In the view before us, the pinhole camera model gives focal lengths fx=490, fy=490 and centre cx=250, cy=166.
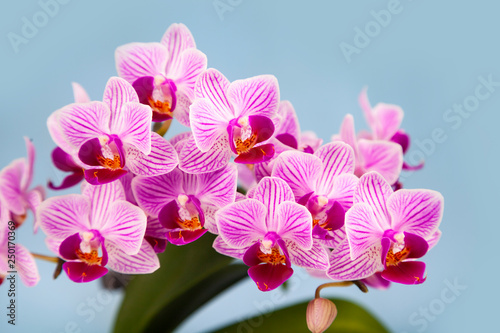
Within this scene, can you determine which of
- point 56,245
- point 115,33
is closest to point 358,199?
point 56,245

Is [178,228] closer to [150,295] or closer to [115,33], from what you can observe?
[150,295]

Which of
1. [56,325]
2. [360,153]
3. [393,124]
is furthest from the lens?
[56,325]

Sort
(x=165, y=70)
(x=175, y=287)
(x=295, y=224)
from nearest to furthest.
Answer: (x=295, y=224)
(x=165, y=70)
(x=175, y=287)

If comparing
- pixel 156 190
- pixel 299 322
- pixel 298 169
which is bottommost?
pixel 299 322

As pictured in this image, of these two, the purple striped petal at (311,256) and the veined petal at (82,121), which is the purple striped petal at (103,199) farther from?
the purple striped petal at (311,256)

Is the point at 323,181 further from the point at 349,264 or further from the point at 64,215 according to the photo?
the point at 64,215

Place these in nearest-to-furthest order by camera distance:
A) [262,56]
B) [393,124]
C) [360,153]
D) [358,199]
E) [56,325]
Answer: [358,199], [360,153], [393,124], [56,325], [262,56]

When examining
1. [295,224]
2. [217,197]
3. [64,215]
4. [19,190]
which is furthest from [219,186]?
[19,190]

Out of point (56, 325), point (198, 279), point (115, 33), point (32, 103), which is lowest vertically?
point (56, 325)
